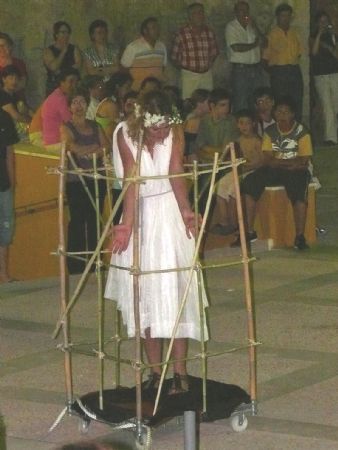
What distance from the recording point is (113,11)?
1911 centimetres

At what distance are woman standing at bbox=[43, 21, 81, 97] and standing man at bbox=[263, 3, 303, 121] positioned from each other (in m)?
3.66

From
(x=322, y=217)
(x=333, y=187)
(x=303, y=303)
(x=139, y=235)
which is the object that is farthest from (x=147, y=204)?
(x=333, y=187)

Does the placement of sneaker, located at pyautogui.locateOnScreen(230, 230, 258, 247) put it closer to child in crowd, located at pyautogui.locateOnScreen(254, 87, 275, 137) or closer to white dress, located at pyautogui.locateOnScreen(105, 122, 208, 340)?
child in crowd, located at pyautogui.locateOnScreen(254, 87, 275, 137)

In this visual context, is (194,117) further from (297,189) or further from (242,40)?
(242,40)

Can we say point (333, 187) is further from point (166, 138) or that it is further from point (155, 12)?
point (166, 138)

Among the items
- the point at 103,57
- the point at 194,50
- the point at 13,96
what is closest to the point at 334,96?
the point at 194,50

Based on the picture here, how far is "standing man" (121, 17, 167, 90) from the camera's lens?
17562 millimetres

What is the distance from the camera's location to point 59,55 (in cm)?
1670

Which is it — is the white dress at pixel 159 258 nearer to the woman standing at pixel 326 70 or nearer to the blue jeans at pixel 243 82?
the blue jeans at pixel 243 82

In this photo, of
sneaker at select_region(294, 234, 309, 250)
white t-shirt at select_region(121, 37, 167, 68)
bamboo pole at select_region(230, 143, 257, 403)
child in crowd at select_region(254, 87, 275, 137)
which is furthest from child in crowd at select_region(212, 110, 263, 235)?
bamboo pole at select_region(230, 143, 257, 403)

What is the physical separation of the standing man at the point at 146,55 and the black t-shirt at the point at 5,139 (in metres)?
6.19

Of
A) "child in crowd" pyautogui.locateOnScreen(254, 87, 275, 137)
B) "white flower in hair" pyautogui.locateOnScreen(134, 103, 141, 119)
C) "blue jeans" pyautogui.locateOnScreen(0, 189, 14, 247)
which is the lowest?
"blue jeans" pyautogui.locateOnScreen(0, 189, 14, 247)

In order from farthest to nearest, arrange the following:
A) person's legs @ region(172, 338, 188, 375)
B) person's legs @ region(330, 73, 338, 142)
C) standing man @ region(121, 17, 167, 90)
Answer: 1. person's legs @ region(330, 73, 338, 142)
2. standing man @ region(121, 17, 167, 90)
3. person's legs @ region(172, 338, 188, 375)

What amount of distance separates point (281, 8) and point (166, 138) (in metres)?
12.6
